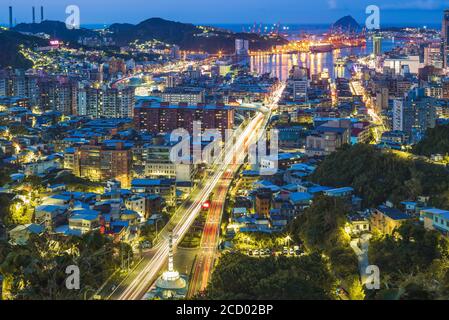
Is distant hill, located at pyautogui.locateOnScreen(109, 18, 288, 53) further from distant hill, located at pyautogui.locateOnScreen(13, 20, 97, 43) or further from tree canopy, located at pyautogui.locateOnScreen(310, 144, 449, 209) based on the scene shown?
tree canopy, located at pyautogui.locateOnScreen(310, 144, 449, 209)

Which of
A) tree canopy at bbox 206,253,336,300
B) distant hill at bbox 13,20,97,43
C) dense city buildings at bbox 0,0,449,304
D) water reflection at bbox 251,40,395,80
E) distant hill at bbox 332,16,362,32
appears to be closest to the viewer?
tree canopy at bbox 206,253,336,300

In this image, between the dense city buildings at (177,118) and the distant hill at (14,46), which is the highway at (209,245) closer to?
the dense city buildings at (177,118)

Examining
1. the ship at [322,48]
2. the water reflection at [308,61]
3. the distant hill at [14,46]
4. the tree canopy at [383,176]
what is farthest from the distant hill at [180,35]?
the tree canopy at [383,176]

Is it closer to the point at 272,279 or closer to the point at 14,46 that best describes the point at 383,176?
the point at 272,279

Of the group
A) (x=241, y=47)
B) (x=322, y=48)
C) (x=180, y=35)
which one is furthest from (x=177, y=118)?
(x=322, y=48)

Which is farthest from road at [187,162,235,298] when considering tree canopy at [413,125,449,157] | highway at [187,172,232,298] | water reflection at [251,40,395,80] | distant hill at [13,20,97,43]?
distant hill at [13,20,97,43]

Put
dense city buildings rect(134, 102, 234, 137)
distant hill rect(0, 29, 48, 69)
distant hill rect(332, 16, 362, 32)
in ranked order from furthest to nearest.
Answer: distant hill rect(332, 16, 362, 32) < distant hill rect(0, 29, 48, 69) < dense city buildings rect(134, 102, 234, 137)

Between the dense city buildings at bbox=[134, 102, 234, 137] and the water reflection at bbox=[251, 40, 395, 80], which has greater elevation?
the water reflection at bbox=[251, 40, 395, 80]
